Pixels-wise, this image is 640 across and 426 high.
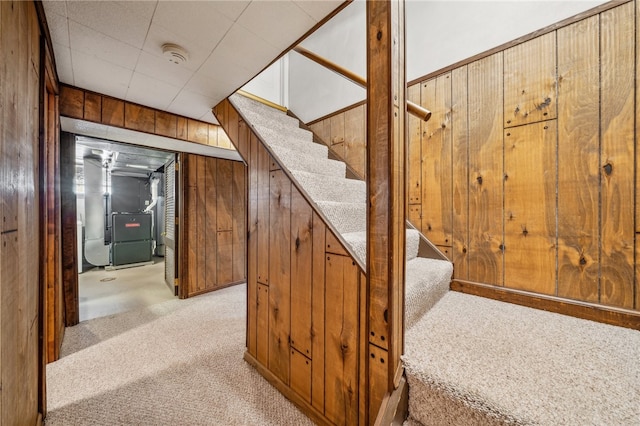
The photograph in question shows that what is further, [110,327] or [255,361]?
[110,327]

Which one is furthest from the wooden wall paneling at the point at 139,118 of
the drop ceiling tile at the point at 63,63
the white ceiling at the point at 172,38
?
the drop ceiling tile at the point at 63,63

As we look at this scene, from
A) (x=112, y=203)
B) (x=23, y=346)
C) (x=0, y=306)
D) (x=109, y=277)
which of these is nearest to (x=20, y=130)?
(x=0, y=306)

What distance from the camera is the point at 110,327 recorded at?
241cm

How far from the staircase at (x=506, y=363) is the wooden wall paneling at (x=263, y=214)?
0.31 m

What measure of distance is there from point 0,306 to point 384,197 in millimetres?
1220

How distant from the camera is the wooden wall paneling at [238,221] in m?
3.75

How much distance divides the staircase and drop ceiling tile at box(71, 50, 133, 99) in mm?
1479

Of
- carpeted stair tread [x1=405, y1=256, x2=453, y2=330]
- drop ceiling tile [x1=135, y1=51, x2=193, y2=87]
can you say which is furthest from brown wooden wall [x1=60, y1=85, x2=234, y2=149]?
carpeted stair tread [x1=405, y1=256, x2=453, y2=330]

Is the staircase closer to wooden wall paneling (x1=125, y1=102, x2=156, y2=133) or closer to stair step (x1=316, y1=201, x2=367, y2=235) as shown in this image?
stair step (x1=316, y1=201, x2=367, y2=235)

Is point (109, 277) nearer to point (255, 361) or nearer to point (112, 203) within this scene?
point (112, 203)

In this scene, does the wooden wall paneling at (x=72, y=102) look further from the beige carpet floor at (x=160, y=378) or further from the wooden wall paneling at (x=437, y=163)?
the wooden wall paneling at (x=437, y=163)

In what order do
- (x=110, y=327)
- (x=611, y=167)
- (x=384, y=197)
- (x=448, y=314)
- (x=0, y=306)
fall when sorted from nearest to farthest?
(x=0, y=306) → (x=384, y=197) → (x=611, y=167) → (x=448, y=314) → (x=110, y=327)

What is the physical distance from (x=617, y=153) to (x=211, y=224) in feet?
12.5

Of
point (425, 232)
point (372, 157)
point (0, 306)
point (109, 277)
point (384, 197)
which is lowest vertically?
point (109, 277)
